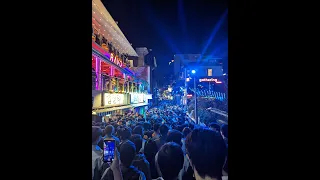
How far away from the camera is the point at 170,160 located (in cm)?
251

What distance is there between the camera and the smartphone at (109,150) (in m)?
2.93

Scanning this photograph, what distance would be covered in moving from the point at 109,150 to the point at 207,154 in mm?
1502

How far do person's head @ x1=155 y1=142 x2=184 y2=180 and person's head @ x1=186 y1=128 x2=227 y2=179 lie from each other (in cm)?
21

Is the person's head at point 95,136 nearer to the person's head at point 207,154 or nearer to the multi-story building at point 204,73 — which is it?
the person's head at point 207,154

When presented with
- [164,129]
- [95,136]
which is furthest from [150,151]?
[95,136]

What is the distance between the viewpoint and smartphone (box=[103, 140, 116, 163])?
293 cm

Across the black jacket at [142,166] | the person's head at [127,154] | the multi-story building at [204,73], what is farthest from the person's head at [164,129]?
the multi-story building at [204,73]

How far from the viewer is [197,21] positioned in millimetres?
3938

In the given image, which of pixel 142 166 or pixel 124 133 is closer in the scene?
pixel 142 166

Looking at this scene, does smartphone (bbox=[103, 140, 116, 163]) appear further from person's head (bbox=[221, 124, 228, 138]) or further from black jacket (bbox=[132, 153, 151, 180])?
person's head (bbox=[221, 124, 228, 138])

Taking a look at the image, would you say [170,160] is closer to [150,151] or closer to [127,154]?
[127,154]
